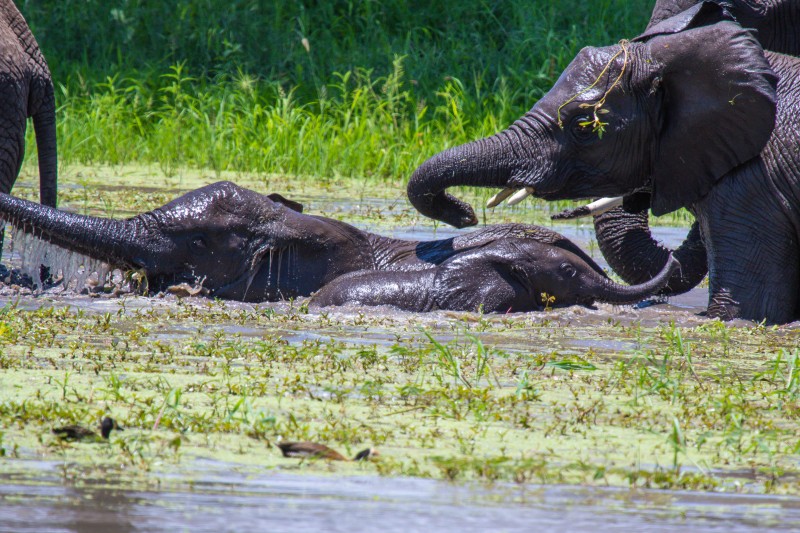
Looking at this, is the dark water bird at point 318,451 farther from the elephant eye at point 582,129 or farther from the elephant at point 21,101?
the elephant at point 21,101

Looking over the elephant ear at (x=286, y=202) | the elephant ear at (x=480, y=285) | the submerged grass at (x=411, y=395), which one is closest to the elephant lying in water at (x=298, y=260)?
the elephant ear at (x=480, y=285)

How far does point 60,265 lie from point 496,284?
232 cm

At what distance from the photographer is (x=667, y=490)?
3.96 m

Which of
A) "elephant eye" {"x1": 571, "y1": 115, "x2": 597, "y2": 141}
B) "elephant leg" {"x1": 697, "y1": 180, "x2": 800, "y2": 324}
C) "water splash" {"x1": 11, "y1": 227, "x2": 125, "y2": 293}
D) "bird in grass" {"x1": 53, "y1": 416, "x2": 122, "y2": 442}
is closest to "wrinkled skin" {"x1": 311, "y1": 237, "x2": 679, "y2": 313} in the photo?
"elephant leg" {"x1": 697, "y1": 180, "x2": 800, "y2": 324}

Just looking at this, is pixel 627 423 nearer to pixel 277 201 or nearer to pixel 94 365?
pixel 94 365

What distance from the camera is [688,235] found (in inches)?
336

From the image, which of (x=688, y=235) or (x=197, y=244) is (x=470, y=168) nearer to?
(x=197, y=244)

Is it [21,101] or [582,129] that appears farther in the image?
[21,101]

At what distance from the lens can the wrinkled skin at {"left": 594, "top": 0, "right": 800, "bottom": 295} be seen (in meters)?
8.39

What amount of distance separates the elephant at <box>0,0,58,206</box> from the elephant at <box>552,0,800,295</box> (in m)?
2.98

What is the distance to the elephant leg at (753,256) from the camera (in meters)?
7.32

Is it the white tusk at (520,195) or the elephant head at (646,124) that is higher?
the elephant head at (646,124)

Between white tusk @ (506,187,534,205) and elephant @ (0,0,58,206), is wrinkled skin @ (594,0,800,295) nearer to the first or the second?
white tusk @ (506,187,534,205)

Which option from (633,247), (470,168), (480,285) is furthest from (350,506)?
(633,247)
